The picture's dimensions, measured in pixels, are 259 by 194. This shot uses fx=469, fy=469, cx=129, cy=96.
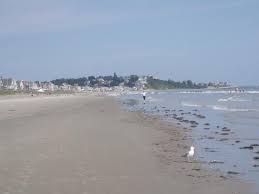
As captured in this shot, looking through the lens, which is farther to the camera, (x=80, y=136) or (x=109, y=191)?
(x=80, y=136)

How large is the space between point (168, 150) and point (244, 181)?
4816mm

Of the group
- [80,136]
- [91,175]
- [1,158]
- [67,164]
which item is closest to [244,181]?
[91,175]

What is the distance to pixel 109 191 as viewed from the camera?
7.99m

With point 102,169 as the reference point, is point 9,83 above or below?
above

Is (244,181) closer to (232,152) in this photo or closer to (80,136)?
(232,152)

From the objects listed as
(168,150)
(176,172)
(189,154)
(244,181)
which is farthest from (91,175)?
(168,150)

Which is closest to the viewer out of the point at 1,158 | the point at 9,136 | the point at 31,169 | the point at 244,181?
the point at 244,181

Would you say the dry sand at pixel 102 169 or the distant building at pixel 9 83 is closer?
the dry sand at pixel 102 169

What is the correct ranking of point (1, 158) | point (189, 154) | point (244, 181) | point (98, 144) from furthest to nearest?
point (98, 144)
point (189, 154)
point (1, 158)
point (244, 181)

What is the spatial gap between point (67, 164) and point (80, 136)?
681 centimetres

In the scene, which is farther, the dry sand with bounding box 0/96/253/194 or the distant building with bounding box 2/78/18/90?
the distant building with bounding box 2/78/18/90

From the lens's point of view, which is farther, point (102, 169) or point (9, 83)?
point (9, 83)

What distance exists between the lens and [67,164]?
1053 centimetres

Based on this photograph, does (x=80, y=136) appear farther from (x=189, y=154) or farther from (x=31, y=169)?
(x=31, y=169)
